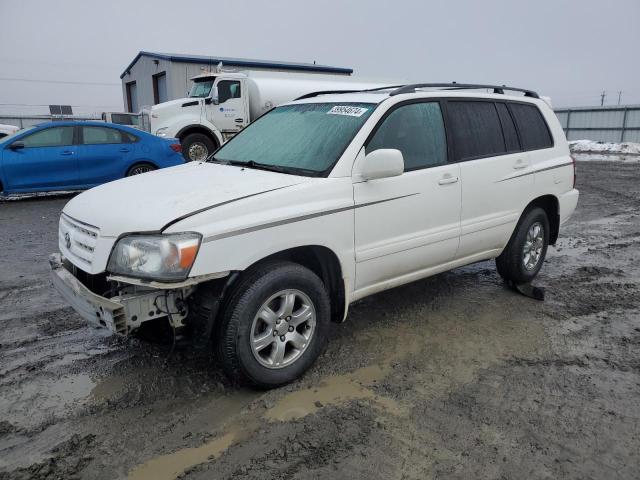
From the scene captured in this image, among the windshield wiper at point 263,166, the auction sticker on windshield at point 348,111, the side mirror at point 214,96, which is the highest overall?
the side mirror at point 214,96

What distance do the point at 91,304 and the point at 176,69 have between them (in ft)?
68.9

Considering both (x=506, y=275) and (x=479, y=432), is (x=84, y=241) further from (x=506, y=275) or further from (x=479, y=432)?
(x=506, y=275)

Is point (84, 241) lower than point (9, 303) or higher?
higher

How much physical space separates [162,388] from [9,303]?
7.63 ft

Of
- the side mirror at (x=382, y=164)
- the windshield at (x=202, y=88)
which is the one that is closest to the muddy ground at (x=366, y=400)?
the side mirror at (x=382, y=164)

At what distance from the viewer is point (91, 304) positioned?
2.82m

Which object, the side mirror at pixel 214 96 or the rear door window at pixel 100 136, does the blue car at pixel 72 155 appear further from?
the side mirror at pixel 214 96

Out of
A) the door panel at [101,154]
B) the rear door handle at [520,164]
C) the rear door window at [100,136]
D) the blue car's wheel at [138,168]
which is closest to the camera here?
the rear door handle at [520,164]

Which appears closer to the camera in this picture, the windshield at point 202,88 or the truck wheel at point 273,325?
the truck wheel at point 273,325

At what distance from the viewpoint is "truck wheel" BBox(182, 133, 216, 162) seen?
532 inches

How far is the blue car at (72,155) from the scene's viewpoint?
31.6 feet

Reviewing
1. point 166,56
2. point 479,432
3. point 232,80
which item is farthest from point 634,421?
point 166,56

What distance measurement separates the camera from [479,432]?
282 centimetres

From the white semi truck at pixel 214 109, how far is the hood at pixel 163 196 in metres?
10.2
